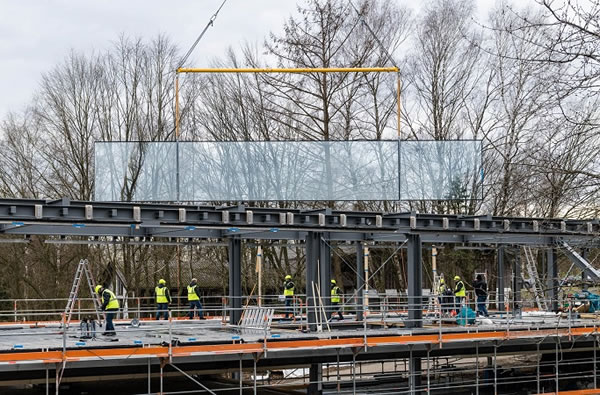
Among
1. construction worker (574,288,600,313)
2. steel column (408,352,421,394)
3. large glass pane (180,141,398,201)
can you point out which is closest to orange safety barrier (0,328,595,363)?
steel column (408,352,421,394)

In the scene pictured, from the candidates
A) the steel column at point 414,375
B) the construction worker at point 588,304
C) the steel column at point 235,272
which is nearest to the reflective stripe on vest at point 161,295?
the steel column at point 235,272

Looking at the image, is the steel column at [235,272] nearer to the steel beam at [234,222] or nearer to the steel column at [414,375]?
the steel beam at [234,222]

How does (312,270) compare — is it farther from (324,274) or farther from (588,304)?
(588,304)

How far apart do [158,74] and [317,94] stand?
10902mm

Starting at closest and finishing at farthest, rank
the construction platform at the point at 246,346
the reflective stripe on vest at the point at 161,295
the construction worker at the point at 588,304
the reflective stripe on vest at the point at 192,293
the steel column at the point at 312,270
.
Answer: the construction platform at the point at 246,346 < the steel column at the point at 312,270 < the reflective stripe on vest at the point at 161,295 < the reflective stripe on vest at the point at 192,293 < the construction worker at the point at 588,304

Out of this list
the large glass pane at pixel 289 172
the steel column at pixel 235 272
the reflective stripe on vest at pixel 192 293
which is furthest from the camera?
the reflective stripe on vest at pixel 192 293

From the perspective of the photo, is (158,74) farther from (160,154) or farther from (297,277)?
(160,154)

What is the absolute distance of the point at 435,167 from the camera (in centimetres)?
2977

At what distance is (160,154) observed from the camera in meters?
31.1

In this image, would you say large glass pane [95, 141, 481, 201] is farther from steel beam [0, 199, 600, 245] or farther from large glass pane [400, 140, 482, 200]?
steel beam [0, 199, 600, 245]

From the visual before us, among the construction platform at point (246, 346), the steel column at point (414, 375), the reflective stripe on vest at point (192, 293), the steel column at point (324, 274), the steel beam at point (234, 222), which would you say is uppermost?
the steel beam at point (234, 222)

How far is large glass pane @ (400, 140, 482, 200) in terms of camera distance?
96.1ft

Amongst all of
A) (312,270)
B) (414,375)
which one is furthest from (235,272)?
(414,375)

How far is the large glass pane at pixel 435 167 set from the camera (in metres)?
29.3
